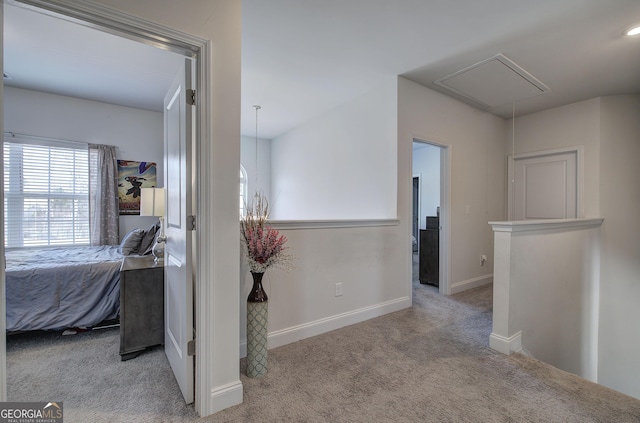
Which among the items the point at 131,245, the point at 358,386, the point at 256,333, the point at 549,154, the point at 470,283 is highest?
the point at 549,154

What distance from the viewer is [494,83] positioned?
10.6 ft

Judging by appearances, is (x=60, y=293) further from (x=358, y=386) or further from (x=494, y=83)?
(x=494, y=83)

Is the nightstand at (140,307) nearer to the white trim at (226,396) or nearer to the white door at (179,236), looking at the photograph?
the white door at (179,236)

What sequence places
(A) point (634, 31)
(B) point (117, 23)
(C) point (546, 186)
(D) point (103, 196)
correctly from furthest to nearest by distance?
(C) point (546, 186) → (D) point (103, 196) → (A) point (634, 31) → (B) point (117, 23)

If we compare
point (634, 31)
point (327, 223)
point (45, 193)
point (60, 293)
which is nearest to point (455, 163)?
point (634, 31)

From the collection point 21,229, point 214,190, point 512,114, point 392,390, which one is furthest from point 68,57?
point 512,114

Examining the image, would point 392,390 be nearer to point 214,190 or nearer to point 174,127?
point 214,190

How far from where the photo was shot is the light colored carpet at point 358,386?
1.53m

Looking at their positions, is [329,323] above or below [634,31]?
below

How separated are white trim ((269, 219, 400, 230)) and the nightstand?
1.00 m

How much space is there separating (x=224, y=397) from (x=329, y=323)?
3.90 feet

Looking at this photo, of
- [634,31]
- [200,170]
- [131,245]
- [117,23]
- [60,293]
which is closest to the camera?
[117,23]

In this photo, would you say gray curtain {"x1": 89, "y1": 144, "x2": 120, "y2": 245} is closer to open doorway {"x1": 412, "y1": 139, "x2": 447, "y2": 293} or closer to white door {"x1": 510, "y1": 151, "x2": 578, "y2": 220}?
open doorway {"x1": 412, "y1": 139, "x2": 447, "y2": 293}

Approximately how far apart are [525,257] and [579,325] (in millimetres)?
1808
